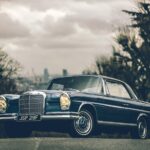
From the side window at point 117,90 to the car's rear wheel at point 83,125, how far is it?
1641mm

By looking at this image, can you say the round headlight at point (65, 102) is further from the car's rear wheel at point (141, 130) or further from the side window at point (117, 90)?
the car's rear wheel at point (141, 130)

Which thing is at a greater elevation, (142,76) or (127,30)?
(127,30)

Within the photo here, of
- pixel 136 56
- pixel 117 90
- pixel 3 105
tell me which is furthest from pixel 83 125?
pixel 136 56

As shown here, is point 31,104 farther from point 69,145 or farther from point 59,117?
point 69,145

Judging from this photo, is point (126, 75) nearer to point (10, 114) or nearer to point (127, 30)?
point (127, 30)

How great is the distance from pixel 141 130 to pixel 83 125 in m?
3.24

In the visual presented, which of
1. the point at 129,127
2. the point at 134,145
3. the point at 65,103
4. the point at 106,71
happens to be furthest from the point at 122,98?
the point at 106,71

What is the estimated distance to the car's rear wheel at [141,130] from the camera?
14.6 meters

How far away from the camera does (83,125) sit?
12.1 metres

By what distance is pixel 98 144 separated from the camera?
377 inches

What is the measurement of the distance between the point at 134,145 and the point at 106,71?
4055cm

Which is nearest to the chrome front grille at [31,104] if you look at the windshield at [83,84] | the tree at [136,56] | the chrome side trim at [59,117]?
the chrome side trim at [59,117]

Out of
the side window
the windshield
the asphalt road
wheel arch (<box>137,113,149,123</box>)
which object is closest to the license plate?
the windshield

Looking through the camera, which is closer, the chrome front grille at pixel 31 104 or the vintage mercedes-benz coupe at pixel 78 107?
the vintage mercedes-benz coupe at pixel 78 107
